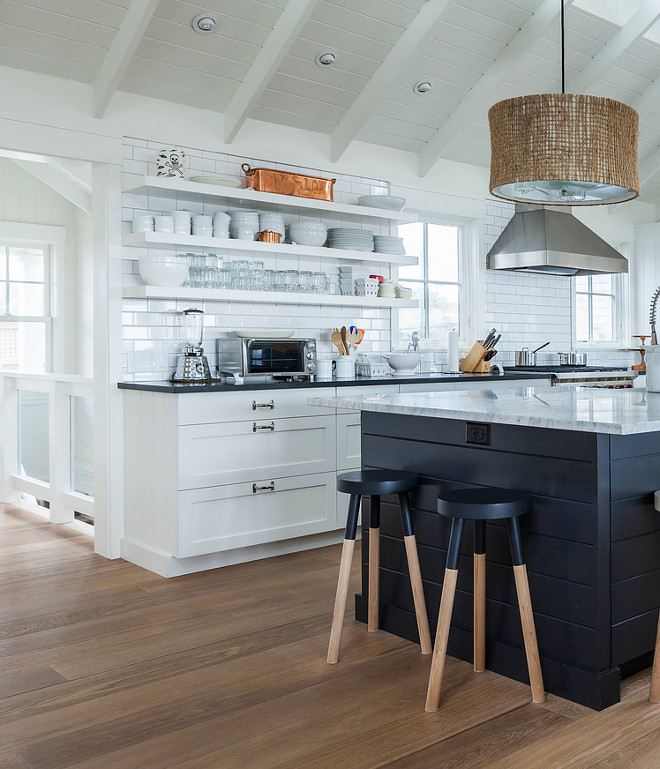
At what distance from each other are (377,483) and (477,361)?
3.25m

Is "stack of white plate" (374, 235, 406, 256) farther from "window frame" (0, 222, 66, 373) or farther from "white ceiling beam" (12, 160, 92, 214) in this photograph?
"window frame" (0, 222, 66, 373)

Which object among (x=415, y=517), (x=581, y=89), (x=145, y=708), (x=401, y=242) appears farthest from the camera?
(x=581, y=89)

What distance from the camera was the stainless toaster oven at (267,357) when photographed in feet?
14.9

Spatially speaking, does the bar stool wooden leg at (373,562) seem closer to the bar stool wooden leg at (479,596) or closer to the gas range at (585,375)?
the bar stool wooden leg at (479,596)

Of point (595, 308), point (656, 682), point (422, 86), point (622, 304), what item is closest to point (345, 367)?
point (422, 86)

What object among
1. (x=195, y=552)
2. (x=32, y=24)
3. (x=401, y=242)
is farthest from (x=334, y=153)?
(x=195, y=552)

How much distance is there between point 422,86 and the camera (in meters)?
5.28

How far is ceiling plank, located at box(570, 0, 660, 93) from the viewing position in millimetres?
5316

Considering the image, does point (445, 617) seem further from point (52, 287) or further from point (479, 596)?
point (52, 287)

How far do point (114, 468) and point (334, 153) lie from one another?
8.14ft

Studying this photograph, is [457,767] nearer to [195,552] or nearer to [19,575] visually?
[195,552]

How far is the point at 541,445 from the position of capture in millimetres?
2621

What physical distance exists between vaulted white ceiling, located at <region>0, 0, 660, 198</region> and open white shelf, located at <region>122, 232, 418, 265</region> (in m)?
0.69

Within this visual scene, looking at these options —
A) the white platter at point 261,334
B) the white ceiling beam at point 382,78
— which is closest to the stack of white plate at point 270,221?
the white platter at point 261,334
